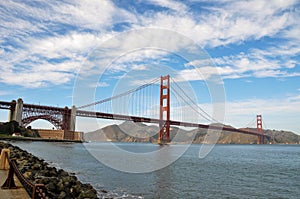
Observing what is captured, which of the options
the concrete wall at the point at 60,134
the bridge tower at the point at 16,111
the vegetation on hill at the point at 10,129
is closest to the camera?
the vegetation on hill at the point at 10,129

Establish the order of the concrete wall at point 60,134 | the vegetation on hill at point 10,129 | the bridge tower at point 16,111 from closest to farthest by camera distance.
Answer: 1. the vegetation on hill at point 10,129
2. the bridge tower at point 16,111
3. the concrete wall at point 60,134

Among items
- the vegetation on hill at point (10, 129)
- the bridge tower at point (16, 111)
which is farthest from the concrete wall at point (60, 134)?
the vegetation on hill at point (10, 129)

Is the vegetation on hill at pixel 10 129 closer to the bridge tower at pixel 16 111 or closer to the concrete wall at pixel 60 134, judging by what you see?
the bridge tower at pixel 16 111

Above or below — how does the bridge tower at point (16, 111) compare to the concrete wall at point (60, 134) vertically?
above

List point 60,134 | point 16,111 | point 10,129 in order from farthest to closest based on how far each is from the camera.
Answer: point 60,134
point 16,111
point 10,129

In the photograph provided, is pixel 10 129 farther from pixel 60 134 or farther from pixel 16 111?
pixel 60 134

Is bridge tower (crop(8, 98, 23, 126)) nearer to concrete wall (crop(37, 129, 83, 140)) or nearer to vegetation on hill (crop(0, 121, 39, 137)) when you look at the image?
vegetation on hill (crop(0, 121, 39, 137))

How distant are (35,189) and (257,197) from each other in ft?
31.6

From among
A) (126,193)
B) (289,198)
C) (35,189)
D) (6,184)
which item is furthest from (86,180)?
(35,189)

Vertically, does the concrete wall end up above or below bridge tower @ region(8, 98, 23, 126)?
below

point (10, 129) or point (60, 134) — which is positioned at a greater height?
point (10, 129)

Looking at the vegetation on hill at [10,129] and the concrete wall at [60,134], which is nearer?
the vegetation on hill at [10,129]

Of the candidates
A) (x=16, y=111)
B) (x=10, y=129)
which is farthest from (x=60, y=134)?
(x=10, y=129)

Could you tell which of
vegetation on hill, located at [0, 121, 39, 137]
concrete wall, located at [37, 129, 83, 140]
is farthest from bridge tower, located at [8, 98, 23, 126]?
concrete wall, located at [37, 129, 83, 140]
